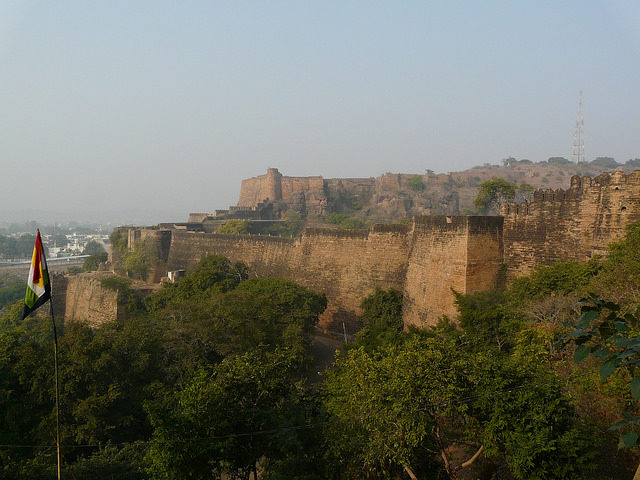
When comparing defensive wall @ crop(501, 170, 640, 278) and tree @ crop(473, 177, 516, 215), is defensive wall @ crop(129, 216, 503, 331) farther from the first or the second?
tree @ crop(473, 177, 516, 215)

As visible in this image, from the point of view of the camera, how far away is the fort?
12.0m

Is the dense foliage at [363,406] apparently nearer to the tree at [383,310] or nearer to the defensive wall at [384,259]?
the defensive wall at [384,259]

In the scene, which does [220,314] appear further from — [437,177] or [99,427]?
[437,177]

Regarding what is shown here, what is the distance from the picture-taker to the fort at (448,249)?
12.0 meters

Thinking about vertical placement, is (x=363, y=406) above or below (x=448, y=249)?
below

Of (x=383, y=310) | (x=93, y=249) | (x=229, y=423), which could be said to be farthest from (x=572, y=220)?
(x=93, y=249)

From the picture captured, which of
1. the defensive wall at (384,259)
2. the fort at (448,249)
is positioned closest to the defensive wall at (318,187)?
the defensive wall at (384,259)

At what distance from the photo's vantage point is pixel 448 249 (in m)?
14.5

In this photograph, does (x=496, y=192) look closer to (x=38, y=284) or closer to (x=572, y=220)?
(x=572, y=220)

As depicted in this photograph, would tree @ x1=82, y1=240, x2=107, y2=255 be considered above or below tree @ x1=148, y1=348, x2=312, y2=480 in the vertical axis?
below

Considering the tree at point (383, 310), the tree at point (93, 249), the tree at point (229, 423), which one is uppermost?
the tree at point (229, 423)

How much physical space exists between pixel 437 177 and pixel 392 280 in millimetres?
54301

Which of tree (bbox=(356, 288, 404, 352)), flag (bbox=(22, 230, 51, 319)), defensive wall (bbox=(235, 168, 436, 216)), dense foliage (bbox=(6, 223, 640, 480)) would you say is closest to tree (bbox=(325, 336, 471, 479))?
dense foliage (bbox=(6, 223, 640, 480))

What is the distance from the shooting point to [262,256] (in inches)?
1020
